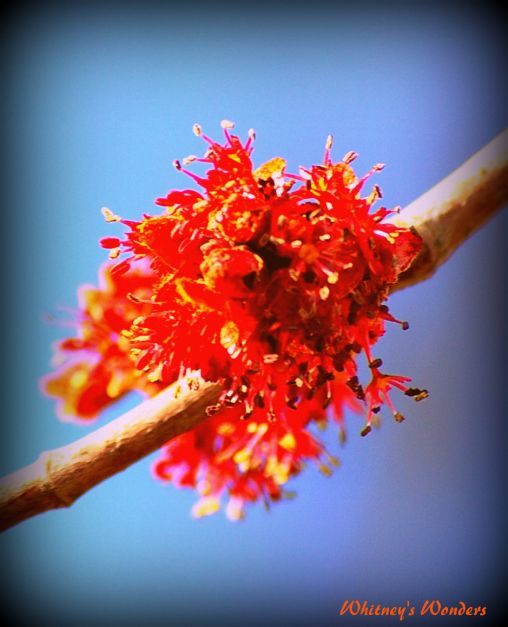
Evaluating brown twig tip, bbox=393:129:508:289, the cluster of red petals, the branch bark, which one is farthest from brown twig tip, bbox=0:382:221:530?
brown twig tip, bbox=393:129:508:289

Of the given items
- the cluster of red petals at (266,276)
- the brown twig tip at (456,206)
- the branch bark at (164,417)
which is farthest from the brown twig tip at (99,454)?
the brown twig tip at (456,206)

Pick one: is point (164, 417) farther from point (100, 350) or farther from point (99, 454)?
point (100, 350)

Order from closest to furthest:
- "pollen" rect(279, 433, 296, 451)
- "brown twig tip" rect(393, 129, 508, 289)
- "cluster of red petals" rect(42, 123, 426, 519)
→ "cluster of red petals" rect(42, 123, 426, 519)
"brown twig tip" rect(393, 129, 508, 289)
"pollen" rect(279, 433, 296, 451)

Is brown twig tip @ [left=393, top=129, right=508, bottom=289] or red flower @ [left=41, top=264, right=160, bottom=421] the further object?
red flower @ [left=41, top=264, right=160, bottom=421]

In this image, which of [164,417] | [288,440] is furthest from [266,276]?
[288,440]

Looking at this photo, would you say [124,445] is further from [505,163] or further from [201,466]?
[505,163]

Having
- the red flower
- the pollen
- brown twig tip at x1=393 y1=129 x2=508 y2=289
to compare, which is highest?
the red flower

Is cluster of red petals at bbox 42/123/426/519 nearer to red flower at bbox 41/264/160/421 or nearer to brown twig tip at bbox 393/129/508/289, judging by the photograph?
brown twig tip at bbox 393/129/508/289

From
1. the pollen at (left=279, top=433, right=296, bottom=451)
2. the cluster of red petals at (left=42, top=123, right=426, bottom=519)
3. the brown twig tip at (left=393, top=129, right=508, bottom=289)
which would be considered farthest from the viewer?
the pollen at (left=279, top=433, right=296, bottom=451)
